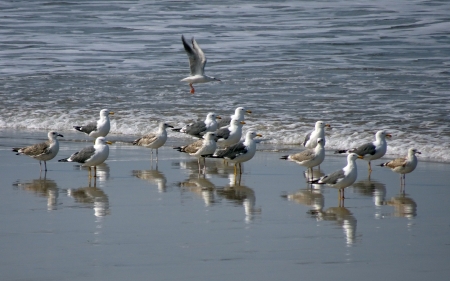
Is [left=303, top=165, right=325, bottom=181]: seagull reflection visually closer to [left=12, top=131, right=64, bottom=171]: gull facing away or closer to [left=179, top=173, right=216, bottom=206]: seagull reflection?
[left=179, top=173, right=216, bottom=206]: seagull reflection

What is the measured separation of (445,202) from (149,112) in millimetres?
9495

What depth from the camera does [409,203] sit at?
29.5 ft

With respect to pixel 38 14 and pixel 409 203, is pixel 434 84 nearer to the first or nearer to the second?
pixel 409 203

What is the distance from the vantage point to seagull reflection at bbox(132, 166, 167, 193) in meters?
10.2

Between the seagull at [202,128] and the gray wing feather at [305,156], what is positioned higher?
the seagull at [202,128]

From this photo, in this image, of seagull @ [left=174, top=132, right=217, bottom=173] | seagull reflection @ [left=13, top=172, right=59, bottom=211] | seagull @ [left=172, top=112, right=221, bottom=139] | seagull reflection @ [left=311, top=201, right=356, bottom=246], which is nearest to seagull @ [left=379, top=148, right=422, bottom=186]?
seagull reflection @ [left=311, top=201, right=356, bottom=246]

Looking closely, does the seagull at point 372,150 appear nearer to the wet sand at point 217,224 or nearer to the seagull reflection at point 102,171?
the wet sand at point 217,224

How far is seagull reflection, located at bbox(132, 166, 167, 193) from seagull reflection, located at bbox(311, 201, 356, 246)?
7.43ft

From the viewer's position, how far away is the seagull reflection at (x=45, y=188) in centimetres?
896

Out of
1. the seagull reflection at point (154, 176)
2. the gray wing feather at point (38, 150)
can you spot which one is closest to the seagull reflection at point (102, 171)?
the seagull reflection at point (154, 176)

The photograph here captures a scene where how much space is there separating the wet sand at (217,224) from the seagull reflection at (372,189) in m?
0.02

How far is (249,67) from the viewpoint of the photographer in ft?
77.2

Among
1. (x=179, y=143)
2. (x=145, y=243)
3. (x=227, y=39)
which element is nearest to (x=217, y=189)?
(x=145, y=243)

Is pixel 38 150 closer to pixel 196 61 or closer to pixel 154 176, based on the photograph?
pixel 154 176
